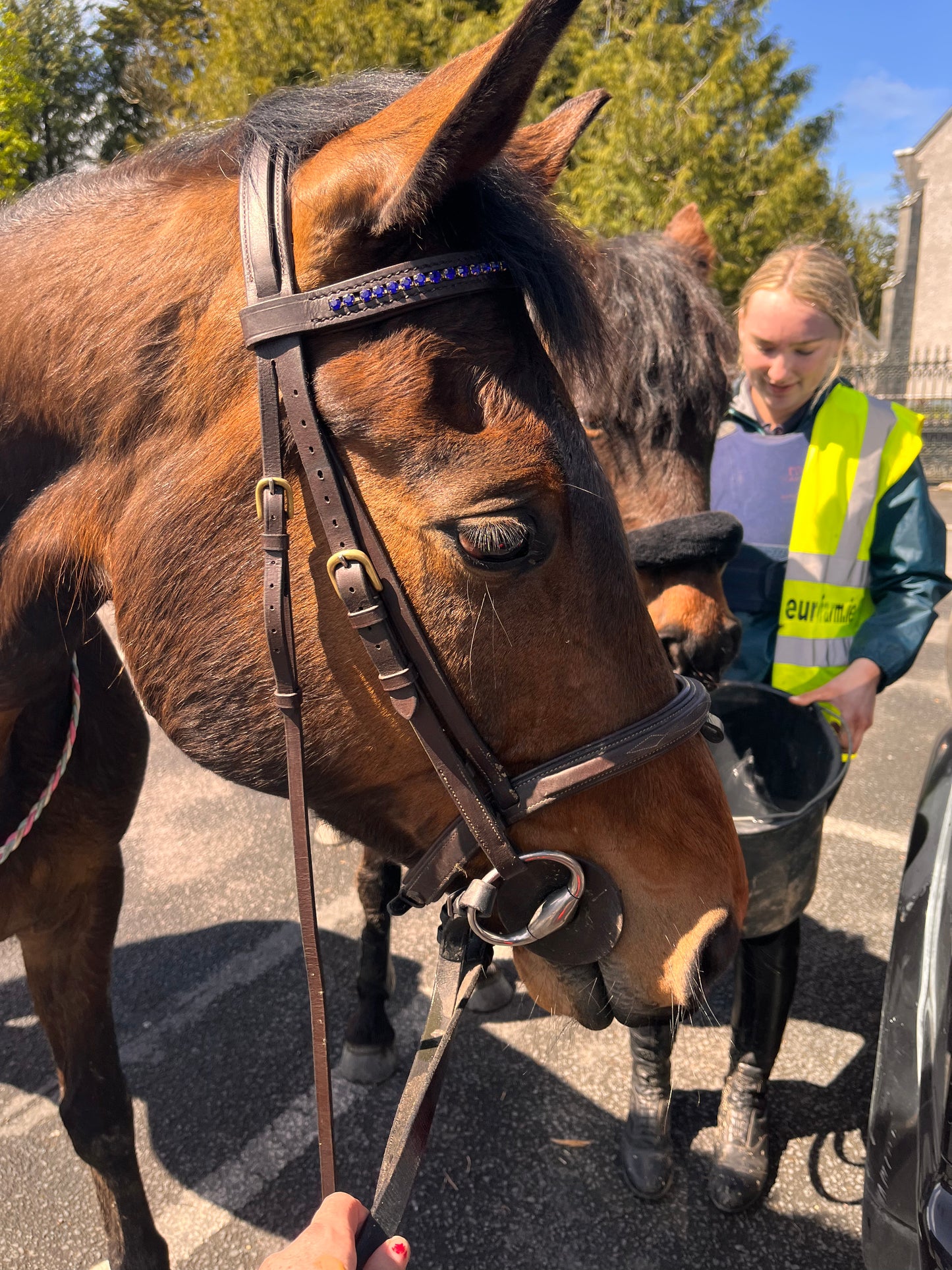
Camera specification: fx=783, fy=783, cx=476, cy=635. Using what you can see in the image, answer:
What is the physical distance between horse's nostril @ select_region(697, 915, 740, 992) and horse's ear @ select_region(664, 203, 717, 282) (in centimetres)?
255

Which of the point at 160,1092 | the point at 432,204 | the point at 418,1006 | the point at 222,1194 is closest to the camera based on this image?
the point at 432,204

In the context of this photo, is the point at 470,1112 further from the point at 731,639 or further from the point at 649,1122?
the point at 731,639

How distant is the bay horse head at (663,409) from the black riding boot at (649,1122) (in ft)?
3.89

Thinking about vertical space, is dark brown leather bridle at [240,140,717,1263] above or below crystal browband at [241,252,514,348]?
below

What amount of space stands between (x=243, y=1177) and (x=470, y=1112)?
727 millimetres

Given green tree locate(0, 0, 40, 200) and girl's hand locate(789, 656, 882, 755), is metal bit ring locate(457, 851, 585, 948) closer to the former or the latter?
girl's hand locate(789, 656, 882, 755)

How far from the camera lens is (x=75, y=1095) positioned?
206 cm

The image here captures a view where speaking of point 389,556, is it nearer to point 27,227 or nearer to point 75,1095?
point 27,227

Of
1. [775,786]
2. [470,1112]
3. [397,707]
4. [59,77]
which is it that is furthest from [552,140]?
[59,77]

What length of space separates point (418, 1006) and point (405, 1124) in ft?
6.60

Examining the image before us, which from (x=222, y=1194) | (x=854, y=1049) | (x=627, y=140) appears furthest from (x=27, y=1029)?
(x=627, y=140)

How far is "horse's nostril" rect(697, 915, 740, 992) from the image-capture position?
4.06 feet

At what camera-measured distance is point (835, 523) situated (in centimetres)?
251

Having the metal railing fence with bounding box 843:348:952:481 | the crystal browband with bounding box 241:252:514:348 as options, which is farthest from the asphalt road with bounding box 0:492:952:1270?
the metal railing fence with bounding box 843:348:952:481
